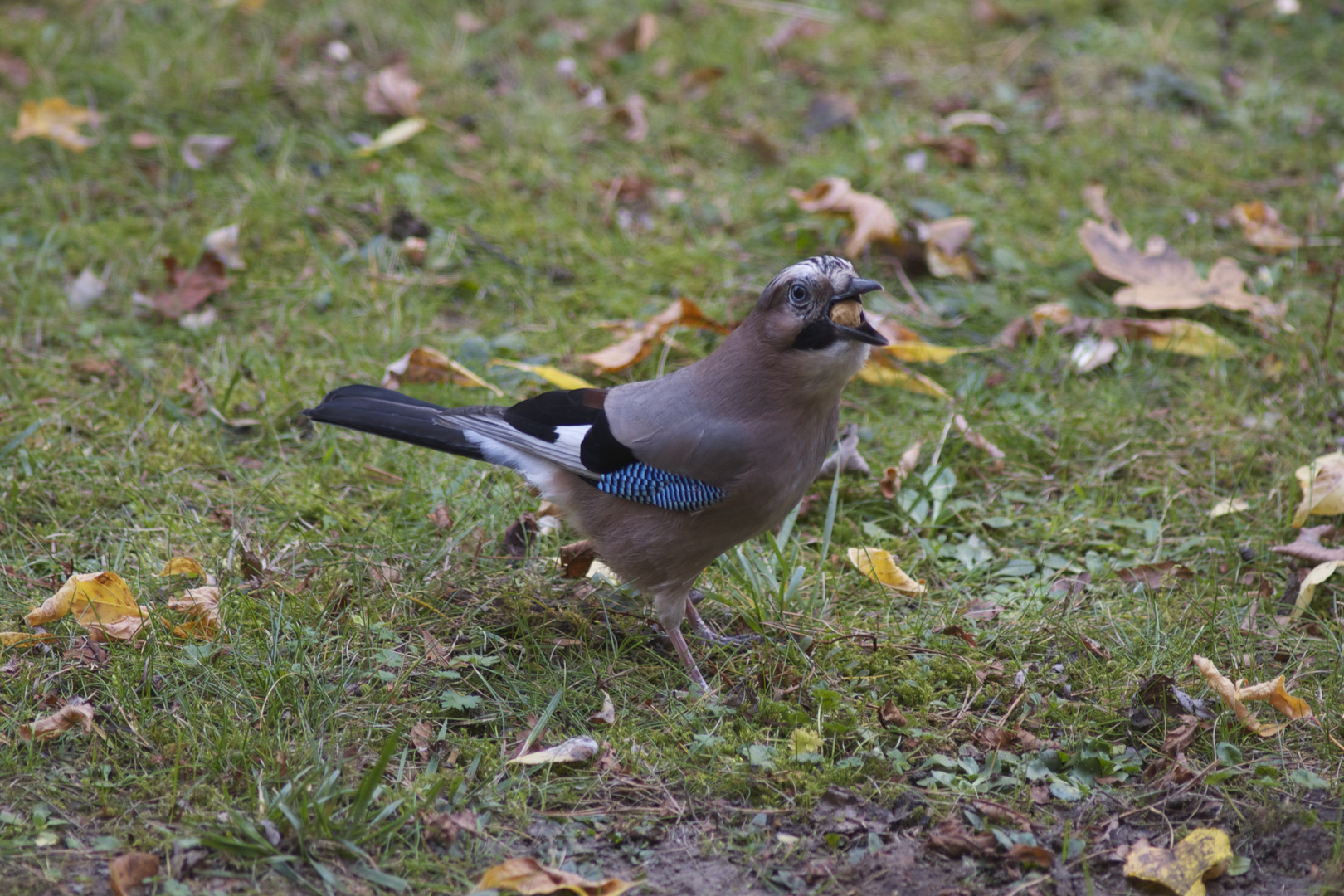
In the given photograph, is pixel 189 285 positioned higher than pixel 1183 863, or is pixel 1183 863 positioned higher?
pixel 1183 863

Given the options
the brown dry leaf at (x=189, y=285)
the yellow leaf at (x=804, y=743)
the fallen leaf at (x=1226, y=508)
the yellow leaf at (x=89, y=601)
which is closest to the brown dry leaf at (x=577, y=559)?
the yellow leaf at (x=804, y=743)

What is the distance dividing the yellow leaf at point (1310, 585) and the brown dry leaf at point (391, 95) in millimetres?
4542

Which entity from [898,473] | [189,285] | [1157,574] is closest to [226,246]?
[189,285]

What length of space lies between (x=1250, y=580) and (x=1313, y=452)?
26.9 inches

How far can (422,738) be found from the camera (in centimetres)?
298

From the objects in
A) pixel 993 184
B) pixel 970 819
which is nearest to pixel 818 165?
pixel 993 184

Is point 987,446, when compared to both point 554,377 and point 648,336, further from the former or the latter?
point 554,377

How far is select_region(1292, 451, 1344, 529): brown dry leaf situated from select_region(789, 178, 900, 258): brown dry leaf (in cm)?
206

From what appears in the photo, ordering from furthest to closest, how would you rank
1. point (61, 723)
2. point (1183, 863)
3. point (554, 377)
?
point (554, 377) → point (61, 723) → point (1183, 863)

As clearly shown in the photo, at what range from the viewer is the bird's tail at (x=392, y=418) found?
3.41 m

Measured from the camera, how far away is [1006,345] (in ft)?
15.8

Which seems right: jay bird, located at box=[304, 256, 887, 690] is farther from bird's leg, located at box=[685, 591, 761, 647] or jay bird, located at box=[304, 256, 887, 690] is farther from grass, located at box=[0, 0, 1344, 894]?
grass, located at box=[0, 0, 1344, 894]

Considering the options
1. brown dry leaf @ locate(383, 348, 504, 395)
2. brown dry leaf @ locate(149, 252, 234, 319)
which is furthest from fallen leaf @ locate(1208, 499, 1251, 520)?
brown dry leaf @ locate(149, 252, 234, 319)

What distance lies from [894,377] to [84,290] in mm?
3290
